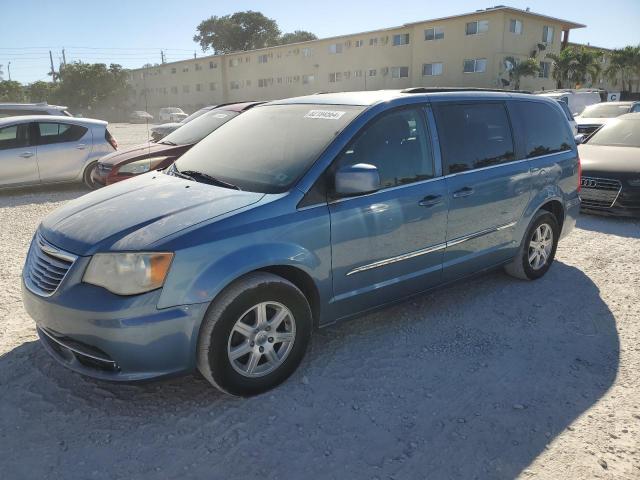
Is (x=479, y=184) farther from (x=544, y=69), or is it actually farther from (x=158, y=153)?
(x=544, y=69)

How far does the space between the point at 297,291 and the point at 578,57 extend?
4302cm

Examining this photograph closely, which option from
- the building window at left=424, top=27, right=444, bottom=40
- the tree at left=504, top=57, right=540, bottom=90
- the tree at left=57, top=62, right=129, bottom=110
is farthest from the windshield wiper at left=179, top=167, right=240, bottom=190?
the tree at left=57, top=62, right=129, bottom=110

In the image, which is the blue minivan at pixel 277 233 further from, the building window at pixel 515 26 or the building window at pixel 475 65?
the building window at pixel 515 26

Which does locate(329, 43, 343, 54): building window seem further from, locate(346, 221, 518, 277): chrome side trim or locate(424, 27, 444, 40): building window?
locate(346, 221, 518, 277): chrome side trim

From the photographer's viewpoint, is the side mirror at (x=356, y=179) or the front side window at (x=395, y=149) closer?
the side mirror at (x=356, y=179)

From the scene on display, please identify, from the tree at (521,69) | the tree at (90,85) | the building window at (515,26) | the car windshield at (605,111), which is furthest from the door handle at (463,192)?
the tree at (90,85)

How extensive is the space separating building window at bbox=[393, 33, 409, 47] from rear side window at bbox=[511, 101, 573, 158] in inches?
A: 1509

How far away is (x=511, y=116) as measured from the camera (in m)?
4.61

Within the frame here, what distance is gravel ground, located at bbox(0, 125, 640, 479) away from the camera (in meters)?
2.55

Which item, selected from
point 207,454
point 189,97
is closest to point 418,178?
point 207,454

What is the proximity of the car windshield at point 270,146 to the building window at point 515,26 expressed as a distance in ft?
120

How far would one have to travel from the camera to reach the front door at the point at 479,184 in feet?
13.1

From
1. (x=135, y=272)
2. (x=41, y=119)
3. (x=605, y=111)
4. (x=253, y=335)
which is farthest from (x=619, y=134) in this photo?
(x=41, y=119)

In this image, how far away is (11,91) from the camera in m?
66.1
